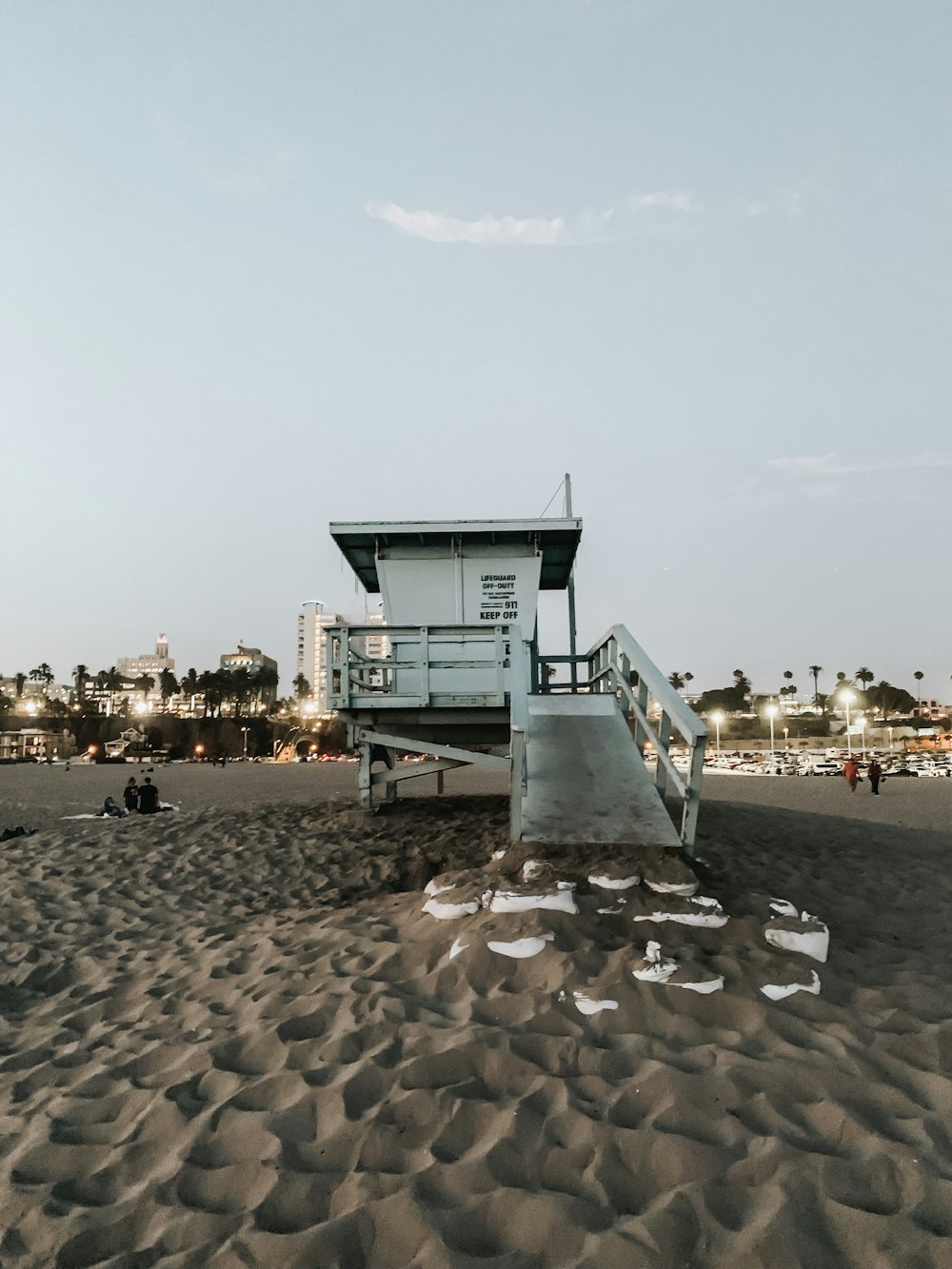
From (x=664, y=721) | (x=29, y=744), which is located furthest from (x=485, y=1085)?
(x=29, y=744)

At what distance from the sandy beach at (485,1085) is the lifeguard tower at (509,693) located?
0.88m

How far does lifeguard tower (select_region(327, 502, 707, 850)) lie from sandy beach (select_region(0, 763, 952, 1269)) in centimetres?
88

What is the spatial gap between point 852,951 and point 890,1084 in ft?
5.81

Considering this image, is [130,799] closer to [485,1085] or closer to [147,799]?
[147,799]

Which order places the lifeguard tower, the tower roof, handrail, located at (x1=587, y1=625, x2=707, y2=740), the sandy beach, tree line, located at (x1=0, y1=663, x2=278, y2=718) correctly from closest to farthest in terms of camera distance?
the sandy beach
handrail, located at (x1=587, y1=625, x2=707, y2=740)
the lifeguard tower
the tower roof
tree line, located at (x1=0, y1=663, x2=278, y2=718)

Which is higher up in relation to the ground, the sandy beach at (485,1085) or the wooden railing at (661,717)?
the wooden railing at (661,717)

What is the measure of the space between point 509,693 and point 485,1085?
6263 millimetres

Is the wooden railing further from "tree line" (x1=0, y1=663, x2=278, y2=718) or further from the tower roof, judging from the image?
"tree line" (x1=0, y1=663, x2=278, y2=718)

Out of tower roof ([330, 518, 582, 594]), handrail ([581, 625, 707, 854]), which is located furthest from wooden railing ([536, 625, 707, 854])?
tower roof ([330, 518, 582, 594])

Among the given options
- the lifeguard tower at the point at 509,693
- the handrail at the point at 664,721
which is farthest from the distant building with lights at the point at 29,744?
the handrail at the point at 664,721

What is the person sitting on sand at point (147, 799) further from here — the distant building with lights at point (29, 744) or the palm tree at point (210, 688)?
the palm tree at point (210, 688)

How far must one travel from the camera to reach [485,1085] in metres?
3.47

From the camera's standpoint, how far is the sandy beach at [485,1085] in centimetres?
264

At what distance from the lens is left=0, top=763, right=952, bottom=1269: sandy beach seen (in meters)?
2.64
